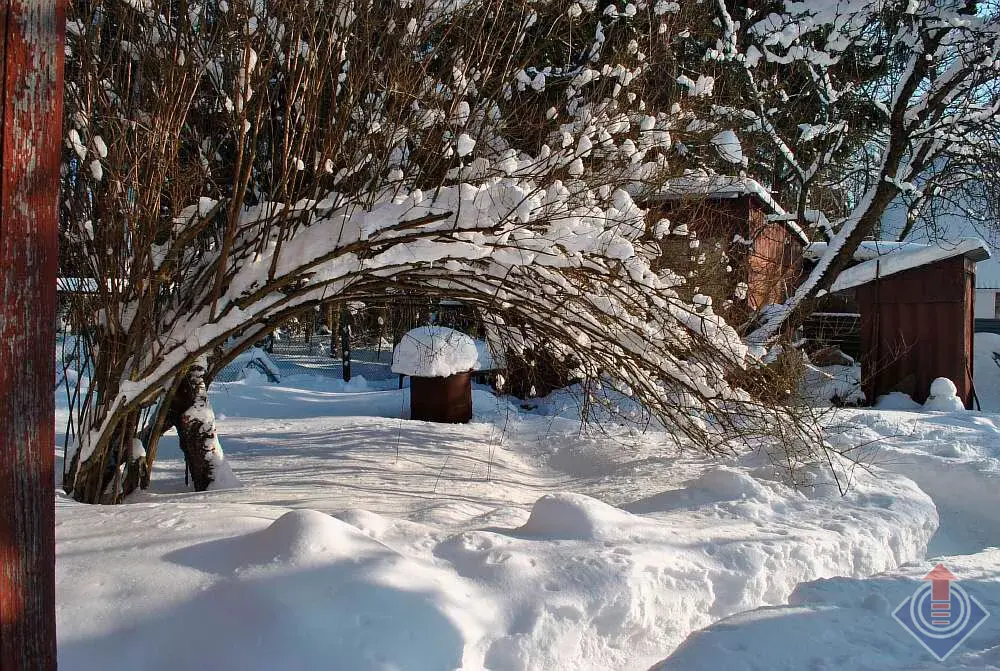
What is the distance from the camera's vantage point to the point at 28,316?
5.55 feet

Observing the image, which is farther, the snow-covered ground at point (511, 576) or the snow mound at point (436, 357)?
the snow mound at point (436, 357)

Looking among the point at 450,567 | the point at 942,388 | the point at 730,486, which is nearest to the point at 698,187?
the point at 730,486

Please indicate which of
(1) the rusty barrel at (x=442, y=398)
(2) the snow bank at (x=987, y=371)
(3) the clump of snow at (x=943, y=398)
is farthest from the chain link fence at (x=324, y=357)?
(2) the snow bank at (x=987, y=371)

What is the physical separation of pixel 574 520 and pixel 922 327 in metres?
9.38

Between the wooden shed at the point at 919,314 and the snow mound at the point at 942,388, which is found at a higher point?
the wooden shed at the point at 919,314

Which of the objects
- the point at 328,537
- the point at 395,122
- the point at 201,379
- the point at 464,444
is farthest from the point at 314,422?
the point at 328,537

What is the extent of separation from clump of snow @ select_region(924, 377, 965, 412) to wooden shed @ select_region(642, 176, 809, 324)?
7.81 feet

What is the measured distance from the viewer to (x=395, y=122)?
182 inches

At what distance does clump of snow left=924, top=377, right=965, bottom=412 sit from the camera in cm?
1001

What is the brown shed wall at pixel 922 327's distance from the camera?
10883mm

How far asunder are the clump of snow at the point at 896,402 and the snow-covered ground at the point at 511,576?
4797 mm

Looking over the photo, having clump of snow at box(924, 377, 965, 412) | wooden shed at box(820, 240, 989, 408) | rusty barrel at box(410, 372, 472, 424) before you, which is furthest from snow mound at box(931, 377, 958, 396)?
rusty barrel at box(410, 372, 472, 424)

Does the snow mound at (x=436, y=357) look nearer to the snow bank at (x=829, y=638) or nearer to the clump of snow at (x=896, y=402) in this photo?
the clump of snow at (x=896, y=402)

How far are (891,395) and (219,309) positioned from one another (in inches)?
391
